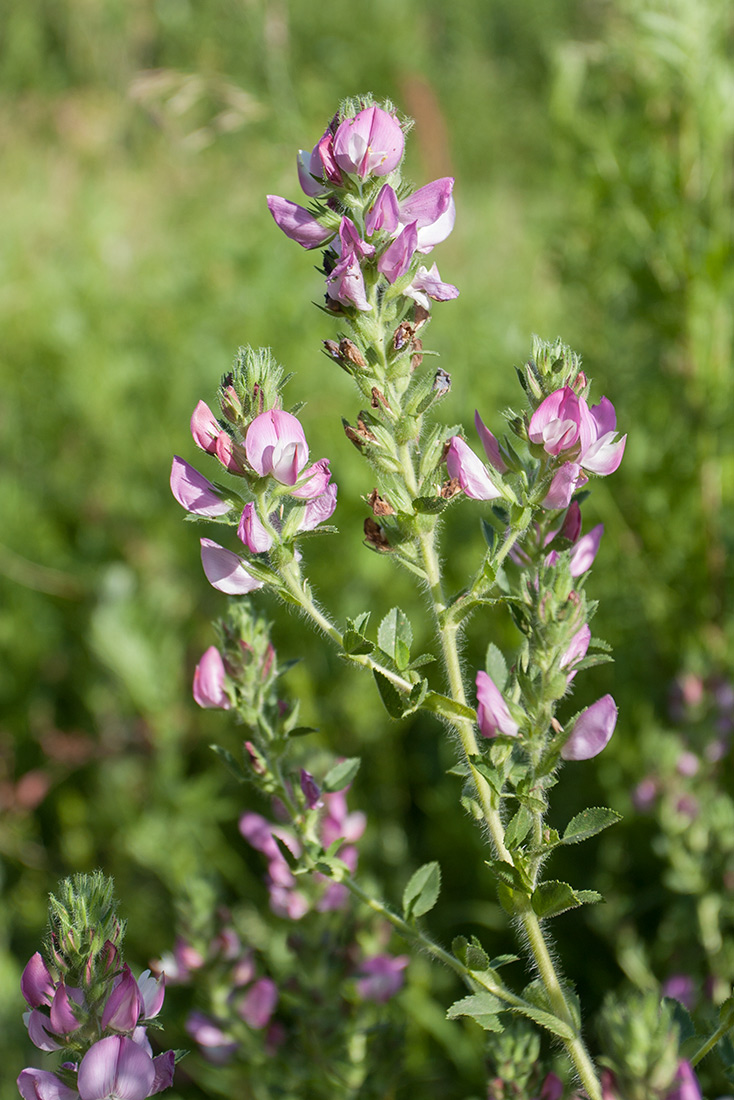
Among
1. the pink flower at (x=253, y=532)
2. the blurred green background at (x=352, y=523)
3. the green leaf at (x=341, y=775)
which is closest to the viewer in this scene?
the pink flower at (x=253, y=532)

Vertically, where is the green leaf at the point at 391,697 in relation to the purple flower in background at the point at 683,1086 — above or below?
above

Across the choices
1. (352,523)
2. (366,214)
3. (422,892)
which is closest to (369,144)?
(366,214)

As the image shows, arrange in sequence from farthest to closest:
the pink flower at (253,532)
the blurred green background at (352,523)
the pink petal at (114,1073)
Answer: the blurred green background at (352,523) < the pink flower at (253,532) < the pink petal at (114,1073)

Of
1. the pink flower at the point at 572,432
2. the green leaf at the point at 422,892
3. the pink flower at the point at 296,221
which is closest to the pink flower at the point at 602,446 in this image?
the pink flower at the point at 572,432

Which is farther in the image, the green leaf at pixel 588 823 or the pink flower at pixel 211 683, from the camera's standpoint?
the pink flower at pixel 211 683

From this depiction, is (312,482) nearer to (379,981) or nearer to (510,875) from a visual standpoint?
(510,875)

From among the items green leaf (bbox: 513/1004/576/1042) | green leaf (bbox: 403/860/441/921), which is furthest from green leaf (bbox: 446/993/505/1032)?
green leaf (bbox: 403/860/441/921)

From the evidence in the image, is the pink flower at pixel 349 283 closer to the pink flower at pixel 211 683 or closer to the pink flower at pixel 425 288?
the pink flower at pixel 425 288

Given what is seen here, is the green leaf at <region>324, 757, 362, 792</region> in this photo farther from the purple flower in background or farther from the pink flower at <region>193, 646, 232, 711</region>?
the purple flower in background
